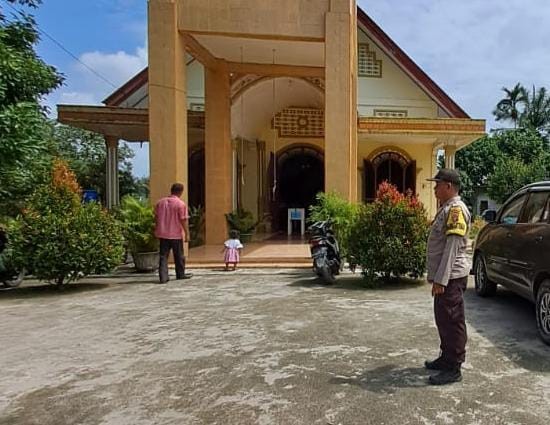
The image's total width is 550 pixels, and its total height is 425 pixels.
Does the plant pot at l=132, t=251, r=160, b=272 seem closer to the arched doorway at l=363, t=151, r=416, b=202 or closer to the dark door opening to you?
the dark door opening

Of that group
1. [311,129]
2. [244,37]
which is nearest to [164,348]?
[244,37]

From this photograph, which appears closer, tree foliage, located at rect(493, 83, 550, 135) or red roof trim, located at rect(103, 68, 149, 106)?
red roof trim, located at rect(103, 68, 149, 106)

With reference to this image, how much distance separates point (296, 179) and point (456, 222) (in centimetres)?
1623

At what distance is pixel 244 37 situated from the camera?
10.8 metres

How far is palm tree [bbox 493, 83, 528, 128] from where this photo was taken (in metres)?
42.8

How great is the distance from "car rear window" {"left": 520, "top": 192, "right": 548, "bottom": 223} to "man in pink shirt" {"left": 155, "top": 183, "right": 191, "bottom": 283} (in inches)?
211

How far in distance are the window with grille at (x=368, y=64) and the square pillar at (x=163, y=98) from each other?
8.80 metres

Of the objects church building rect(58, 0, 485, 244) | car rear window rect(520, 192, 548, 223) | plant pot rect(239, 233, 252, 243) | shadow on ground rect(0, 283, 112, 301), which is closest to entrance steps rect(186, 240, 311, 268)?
plant pot rect(239, 233, 252, 243)

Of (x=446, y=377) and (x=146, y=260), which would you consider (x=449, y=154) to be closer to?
(x=146, y=260)

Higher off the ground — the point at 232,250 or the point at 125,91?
the point at 125,91

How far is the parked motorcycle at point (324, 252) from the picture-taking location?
27.7 ft

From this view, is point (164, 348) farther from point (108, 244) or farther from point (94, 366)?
point (108, 244)

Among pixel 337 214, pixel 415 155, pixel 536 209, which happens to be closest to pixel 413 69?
pixel 415 155

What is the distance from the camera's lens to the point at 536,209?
5.94 metres
